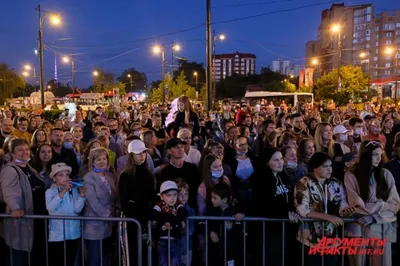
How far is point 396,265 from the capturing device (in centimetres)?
487

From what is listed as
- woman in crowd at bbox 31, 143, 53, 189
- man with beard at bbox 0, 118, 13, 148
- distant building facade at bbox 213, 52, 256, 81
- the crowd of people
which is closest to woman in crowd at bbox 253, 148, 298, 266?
the crowd of people

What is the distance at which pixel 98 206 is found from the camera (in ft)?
15.3

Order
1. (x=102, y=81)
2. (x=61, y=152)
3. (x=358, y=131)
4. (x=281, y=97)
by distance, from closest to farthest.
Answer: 1. (x=61, y=152)
2. (x=358, y=131)
3. (x=281, y=97)
4. (x=102, y=81)

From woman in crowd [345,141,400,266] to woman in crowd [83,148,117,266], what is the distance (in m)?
2.80

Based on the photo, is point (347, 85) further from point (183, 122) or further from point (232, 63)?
point (232, 63)

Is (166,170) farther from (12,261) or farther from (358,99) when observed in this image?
(358,99)

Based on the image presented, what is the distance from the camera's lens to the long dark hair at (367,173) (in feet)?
14.2

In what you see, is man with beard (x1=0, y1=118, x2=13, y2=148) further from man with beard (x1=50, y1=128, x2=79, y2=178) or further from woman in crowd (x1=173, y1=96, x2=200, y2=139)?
woman in crowd (x1=173, y1=96, x2=200, y2=139)

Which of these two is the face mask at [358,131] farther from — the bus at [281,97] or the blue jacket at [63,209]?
the bus at [281,97]

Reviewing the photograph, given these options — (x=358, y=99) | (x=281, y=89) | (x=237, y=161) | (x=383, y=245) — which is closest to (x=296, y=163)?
(x=237, y=161)

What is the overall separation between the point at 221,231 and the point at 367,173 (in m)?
1.80

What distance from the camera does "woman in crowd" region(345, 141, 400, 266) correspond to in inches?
165

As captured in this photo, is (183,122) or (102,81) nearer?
(183,122)

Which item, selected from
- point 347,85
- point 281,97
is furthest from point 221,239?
point 281,97
